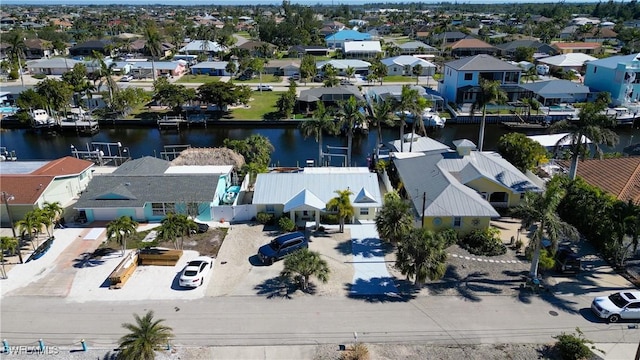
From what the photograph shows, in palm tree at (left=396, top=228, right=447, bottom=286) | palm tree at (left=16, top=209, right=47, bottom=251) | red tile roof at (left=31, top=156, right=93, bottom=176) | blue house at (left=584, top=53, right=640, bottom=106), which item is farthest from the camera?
blue house at (left=584, top=53, right=640, bottom=106)

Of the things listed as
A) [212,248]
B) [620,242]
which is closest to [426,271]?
[620,242]

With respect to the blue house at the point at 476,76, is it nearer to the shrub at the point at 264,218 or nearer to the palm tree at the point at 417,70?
the palm tree at the point at 417,70

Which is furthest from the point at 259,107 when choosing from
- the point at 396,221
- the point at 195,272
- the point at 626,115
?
the point at 626,115

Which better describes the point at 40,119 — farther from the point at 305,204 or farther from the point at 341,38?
the point at 341,38

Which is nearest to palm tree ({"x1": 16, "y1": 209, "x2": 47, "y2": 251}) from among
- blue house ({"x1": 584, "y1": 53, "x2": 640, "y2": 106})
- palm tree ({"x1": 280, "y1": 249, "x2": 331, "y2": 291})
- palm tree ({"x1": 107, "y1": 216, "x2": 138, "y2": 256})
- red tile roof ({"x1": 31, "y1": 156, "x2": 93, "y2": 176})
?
palm tree ({"x1": 107, "y1": 216, "x2": 138, "y2": 256})

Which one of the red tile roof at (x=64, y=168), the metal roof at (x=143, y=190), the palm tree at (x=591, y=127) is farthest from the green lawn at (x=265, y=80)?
the palm tree at (x=591, y=127)

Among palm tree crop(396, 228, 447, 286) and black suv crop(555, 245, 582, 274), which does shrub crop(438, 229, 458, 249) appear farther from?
black suv crop(555, 245, 582, 274)
